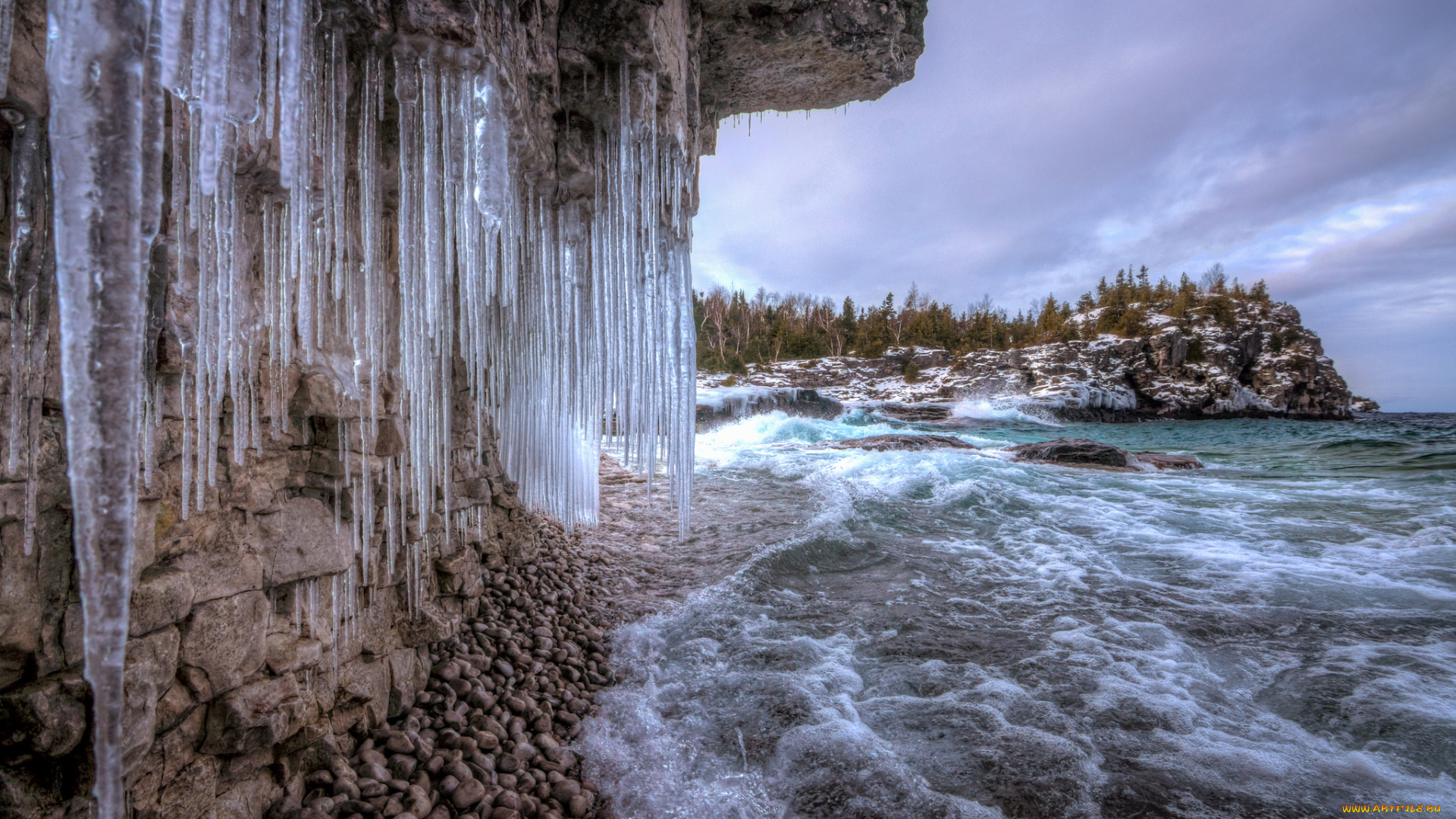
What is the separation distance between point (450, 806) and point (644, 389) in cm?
298

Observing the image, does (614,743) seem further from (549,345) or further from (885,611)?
(549,345)

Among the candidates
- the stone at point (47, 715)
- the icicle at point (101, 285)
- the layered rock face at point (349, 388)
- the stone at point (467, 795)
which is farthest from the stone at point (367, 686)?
the icicle at point (101, 285)

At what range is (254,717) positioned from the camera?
184 cm

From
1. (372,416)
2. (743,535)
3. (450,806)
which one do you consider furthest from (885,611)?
(372,416)

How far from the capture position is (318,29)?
220 centimetres

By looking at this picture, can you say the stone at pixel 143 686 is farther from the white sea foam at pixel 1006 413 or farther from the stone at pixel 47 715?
the white sea foam at pixel 1006 413

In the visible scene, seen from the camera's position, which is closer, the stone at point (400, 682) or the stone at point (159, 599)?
the stone at point (159, 599)

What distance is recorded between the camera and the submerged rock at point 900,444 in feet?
47.9

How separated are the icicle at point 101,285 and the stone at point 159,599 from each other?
0.50 meters

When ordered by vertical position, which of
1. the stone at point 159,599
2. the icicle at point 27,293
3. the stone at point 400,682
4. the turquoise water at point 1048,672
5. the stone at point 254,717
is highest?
the icicle at point 27,293

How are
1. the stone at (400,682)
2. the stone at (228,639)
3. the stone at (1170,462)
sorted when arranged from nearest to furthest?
the stone at (228,639), the stone at (400,682), the stone at (1170,462)

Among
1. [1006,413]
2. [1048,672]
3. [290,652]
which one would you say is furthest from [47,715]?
[1006,413]

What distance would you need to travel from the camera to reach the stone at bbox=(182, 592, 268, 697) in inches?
67.4

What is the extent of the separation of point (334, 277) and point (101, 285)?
1.47 meters
